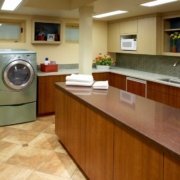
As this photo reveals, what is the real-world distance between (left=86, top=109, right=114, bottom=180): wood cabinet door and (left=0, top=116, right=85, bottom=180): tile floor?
1.45ft

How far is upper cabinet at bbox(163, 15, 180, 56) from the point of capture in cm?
512

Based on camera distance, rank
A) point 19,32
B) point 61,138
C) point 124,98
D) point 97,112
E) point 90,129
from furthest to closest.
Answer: point 19,32
point 61,138
point 124,98
point 90,129
point 97,112

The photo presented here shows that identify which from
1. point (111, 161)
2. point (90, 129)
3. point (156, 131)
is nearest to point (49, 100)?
point (90, 129)

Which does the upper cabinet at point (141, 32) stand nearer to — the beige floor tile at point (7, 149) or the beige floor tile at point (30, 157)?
the beige floor tile at point (30, 157)

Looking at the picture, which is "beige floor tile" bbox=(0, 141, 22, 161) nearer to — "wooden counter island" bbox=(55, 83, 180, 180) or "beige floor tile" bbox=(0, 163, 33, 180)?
"beige floor tile" bbox=(0, 163, 33, 180)

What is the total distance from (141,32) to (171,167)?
442cm

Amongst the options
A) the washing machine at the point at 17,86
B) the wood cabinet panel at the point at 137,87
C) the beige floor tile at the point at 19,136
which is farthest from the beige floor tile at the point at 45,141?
the wood cabinet panel at the point at 137,87

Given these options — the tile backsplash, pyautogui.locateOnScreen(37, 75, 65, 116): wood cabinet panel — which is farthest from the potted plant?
pyautogui.locateOnScreen(37, 75, 65, 116): wood cabinet panel

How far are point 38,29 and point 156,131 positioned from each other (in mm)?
4799

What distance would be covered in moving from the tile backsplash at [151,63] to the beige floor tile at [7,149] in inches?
131

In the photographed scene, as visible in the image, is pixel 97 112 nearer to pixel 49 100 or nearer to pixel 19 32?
pixel 49 100

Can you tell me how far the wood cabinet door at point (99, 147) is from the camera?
2352 millimetres

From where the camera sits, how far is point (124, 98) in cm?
311

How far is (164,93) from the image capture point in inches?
182
